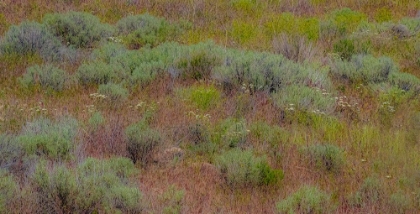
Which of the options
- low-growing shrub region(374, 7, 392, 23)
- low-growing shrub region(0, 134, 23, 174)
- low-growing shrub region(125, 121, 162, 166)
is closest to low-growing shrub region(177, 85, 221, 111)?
low-growing shrub region(125, 121, 162, 166)

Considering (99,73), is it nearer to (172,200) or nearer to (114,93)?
(114,93)

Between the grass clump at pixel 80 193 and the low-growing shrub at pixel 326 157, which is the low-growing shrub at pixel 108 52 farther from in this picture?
the grass clump at pixel 80 193

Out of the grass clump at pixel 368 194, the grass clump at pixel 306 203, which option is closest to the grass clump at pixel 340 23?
the grass clump at pixel 368 194

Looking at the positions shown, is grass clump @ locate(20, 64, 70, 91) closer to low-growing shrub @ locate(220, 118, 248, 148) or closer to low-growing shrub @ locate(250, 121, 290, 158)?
low-growing shrub @ locate(220, 118, 248, 148)

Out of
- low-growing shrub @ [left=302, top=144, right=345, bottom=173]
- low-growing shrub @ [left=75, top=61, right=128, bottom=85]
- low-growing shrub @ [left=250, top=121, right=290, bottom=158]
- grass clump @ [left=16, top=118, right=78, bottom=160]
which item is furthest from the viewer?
low-growing shrub @ [left=75, top=61, right=128, bottom=85]

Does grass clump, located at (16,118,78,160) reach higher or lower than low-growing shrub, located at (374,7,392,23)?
higher

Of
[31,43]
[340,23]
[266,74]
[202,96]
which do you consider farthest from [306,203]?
[340,23]

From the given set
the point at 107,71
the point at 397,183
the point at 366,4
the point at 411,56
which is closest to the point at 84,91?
the point at 107,71
